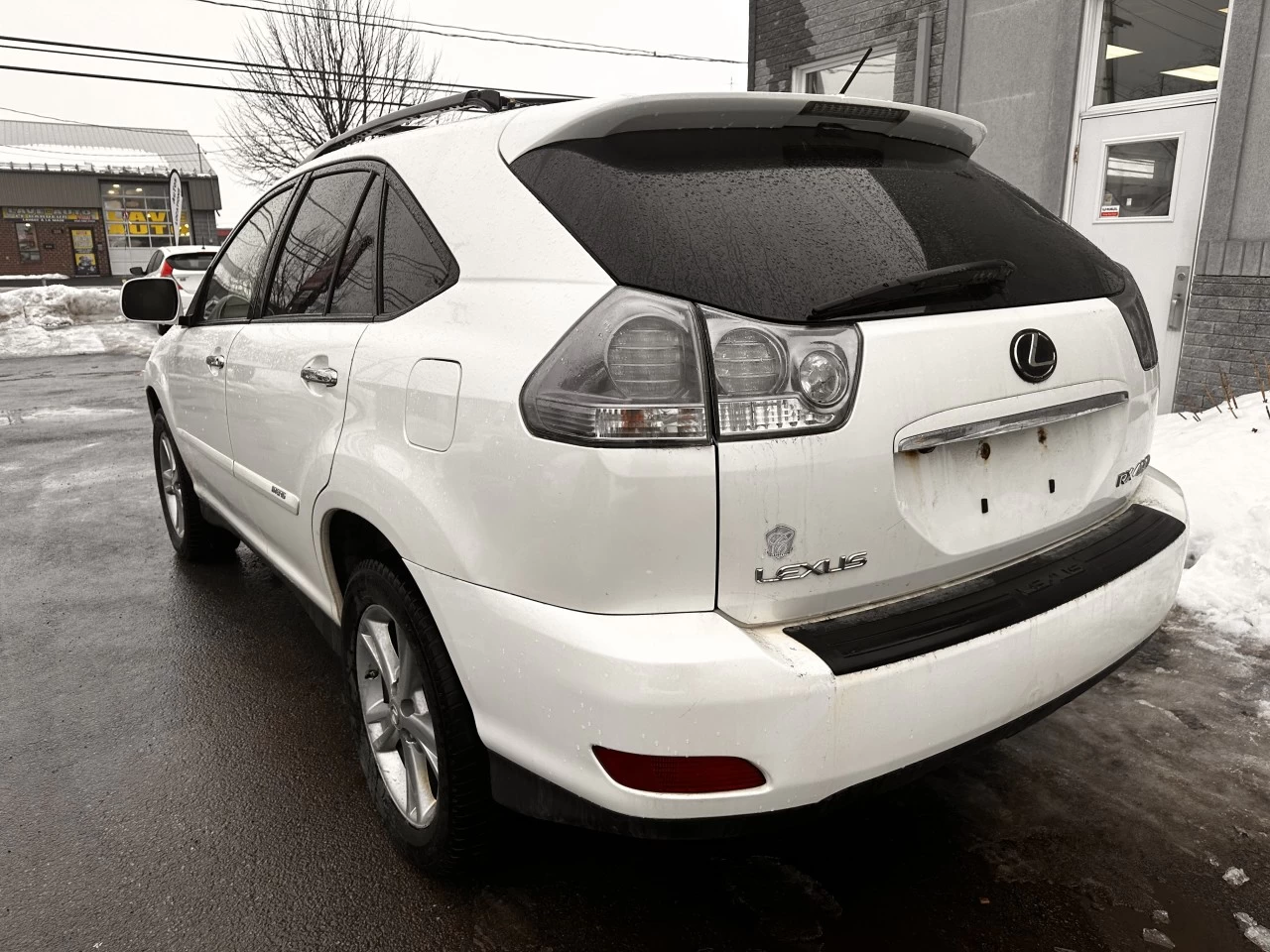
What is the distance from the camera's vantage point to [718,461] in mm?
1631

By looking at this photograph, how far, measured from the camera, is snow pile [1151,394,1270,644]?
375 cm

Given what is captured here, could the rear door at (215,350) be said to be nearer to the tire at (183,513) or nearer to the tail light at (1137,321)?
the tire at (183,513)

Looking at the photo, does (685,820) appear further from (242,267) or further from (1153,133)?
(1153,133)

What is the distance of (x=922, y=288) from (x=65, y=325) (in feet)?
73.1

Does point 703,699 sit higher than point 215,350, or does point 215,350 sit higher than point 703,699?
point 215,350

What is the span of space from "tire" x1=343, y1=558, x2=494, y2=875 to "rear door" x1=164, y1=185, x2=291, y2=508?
4.32 feet

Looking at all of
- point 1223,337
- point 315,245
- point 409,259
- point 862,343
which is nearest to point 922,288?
point 862,343

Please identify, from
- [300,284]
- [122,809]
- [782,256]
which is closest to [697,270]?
[782,256]

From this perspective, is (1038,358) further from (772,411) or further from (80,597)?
Answer: (80,597)

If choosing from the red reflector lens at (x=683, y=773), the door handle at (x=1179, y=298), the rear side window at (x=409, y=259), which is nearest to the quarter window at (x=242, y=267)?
the rear side window at (x=409, y=259)

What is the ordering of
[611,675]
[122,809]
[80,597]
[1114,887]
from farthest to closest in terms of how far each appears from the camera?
[80,597] → [122,809] → [1114,887] → [611,675]

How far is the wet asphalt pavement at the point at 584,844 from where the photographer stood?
7.09 ft

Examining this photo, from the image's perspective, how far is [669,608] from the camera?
1.66m

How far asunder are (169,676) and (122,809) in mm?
937
